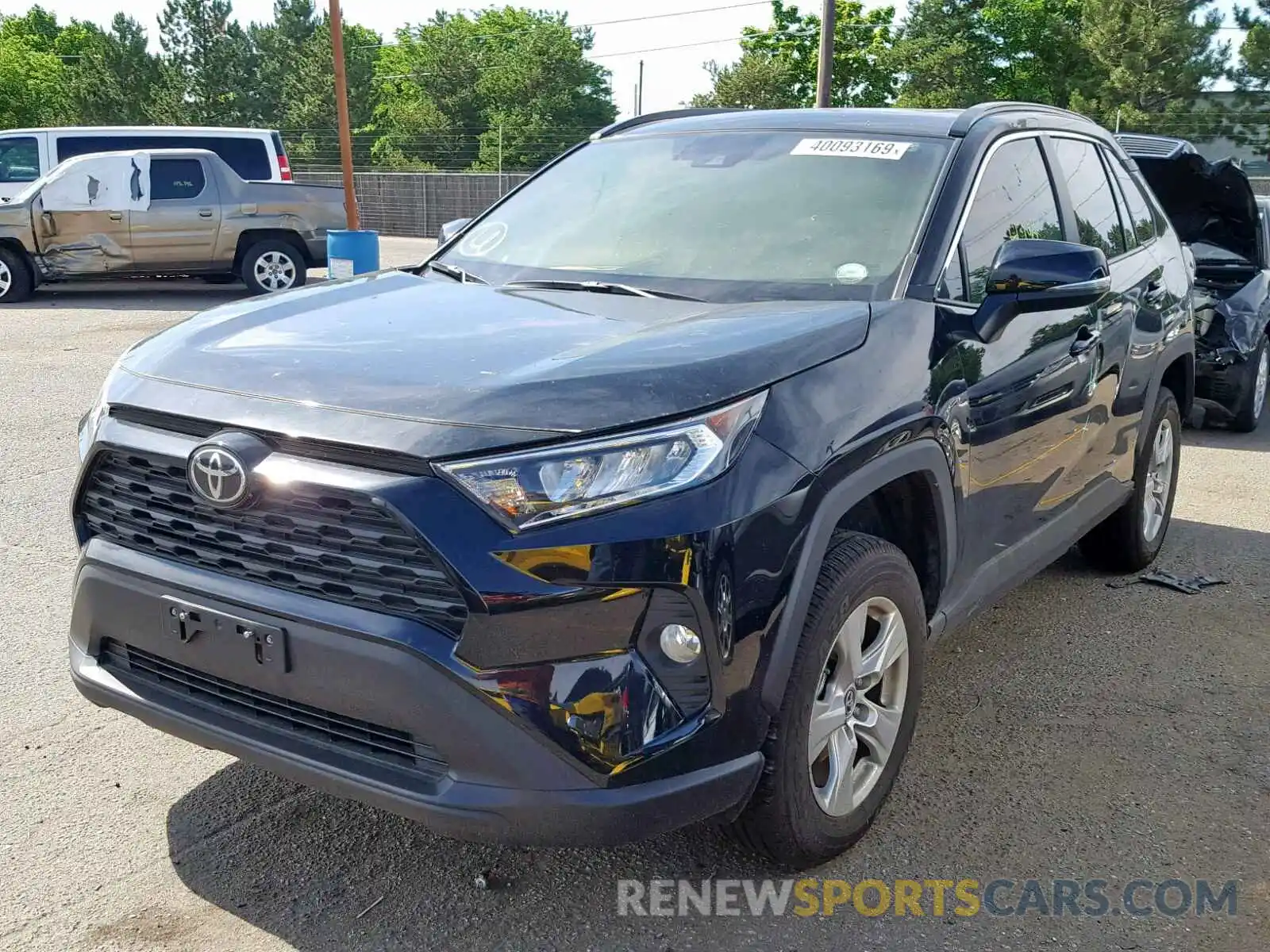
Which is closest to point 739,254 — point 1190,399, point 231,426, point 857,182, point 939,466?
point 857,182

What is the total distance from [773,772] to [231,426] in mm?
1326

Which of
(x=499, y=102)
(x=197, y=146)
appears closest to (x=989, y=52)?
(x=499, y=102)

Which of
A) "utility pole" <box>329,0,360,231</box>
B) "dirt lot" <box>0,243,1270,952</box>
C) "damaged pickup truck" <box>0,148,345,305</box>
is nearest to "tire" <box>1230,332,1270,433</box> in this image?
"dirt lot" <box>0,243,1270,952</box>

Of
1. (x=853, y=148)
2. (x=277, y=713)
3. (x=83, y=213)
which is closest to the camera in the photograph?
(x=277, y=713)

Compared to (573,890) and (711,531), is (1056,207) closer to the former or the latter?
(711,531)

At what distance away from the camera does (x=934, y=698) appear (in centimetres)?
389

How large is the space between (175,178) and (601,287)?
40.4 ft

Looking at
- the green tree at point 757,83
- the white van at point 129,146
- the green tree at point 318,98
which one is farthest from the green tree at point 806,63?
the white van at point 129,146

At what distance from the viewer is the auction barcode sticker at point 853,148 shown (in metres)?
3.58

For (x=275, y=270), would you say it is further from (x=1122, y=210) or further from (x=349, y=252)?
(x=1122, y=210)

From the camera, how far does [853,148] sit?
3.64 metres

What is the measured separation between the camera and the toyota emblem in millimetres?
2342

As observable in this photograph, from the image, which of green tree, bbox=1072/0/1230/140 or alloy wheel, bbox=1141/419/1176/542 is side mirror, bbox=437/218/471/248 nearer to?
alloy wheel, bbox=1141/419/1176/542

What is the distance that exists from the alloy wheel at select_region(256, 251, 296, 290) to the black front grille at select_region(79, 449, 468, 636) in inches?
494
